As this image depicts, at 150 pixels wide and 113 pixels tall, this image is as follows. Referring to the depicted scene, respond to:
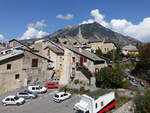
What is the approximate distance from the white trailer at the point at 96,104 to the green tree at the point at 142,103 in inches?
205

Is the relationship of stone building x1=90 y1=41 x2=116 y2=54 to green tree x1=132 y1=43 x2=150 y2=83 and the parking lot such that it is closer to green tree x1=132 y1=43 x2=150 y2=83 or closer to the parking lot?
green tree x1=132 y1=43 x2=150 y2=83

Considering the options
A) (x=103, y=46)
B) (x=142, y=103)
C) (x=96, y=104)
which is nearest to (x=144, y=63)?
(x=103, y=46)

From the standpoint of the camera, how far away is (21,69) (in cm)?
3706

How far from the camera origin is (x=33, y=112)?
24547mm

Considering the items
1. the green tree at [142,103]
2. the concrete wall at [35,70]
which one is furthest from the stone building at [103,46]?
the green tree at [142,103]

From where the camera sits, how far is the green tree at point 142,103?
58.1 ft

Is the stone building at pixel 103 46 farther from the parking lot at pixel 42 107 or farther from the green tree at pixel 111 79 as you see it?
the parking lot at pixel 42 107

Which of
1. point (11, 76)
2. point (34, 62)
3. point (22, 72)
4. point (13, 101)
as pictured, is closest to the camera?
point (13, 101)

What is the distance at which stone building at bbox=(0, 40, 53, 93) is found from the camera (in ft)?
113

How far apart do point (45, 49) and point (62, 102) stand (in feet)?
73.0

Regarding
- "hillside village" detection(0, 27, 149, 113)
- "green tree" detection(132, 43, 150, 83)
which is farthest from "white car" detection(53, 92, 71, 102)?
"green tree" detection(132, 43, 150, 83)

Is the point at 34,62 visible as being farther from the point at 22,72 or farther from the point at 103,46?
the point at 103,46

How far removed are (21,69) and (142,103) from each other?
2727 centimetres

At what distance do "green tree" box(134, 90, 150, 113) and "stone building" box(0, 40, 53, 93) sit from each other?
26.4m
